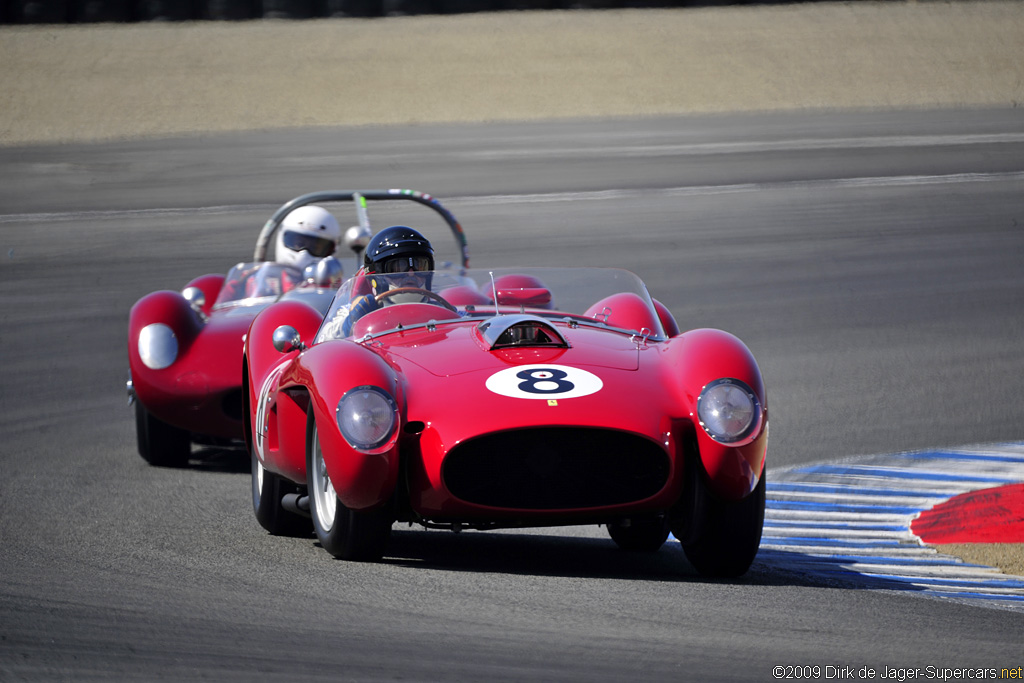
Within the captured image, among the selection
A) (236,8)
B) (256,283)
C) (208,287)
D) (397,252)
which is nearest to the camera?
(397,252)

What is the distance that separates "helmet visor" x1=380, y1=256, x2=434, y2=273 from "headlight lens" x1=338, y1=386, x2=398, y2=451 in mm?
1700

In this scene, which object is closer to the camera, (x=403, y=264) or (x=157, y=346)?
(x=403, y=264)

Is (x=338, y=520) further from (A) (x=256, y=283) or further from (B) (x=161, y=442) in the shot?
(A) (x=256, y=283)

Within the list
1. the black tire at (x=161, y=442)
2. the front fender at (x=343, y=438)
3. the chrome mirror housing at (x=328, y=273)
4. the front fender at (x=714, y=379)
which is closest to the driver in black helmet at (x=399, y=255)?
the front fender at (x=343, y=438)

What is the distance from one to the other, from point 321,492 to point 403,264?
157 centimetres

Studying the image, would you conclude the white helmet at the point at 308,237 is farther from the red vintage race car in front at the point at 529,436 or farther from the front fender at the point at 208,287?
the red vintage race car in front at the point at 529,436

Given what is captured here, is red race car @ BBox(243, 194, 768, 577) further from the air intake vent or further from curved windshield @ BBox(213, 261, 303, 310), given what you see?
curved windshield @ BBox(213, 261, 303, 310)

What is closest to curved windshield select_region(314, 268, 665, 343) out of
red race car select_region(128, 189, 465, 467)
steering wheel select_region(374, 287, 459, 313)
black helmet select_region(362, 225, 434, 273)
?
steering wheel select_region(374, 287, 459, 313)

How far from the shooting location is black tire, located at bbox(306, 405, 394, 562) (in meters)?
4.66

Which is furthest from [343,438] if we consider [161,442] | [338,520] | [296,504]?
[161,442]

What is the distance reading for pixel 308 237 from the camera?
9.62 meters

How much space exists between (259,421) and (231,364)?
234cm

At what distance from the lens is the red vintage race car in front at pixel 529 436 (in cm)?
452

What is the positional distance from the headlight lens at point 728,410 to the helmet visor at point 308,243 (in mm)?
5325
